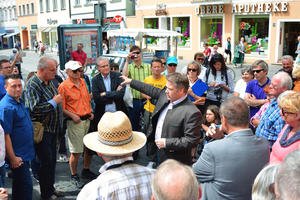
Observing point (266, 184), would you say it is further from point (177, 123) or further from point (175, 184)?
point (177, 123)

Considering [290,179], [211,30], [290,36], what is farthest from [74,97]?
[211,30]

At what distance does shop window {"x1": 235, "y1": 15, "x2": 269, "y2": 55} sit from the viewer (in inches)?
784

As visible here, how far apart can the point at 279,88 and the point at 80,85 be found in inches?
110

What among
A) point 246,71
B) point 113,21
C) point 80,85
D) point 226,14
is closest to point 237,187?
point 80,85

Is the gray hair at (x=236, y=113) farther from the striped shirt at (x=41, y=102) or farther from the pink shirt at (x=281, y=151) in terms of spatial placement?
the striped shirt at (x=41, y=102)

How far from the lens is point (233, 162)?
2338 mm

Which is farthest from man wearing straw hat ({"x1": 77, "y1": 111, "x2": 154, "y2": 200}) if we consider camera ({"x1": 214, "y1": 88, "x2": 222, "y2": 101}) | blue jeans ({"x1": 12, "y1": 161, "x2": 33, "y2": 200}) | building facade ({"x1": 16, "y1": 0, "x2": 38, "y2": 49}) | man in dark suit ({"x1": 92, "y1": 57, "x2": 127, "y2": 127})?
building facade ({"x1": 16, "y1": 0, "x2": 38, "y2": 49})

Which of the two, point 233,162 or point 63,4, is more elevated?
point 63,4

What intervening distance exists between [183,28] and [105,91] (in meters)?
21.3

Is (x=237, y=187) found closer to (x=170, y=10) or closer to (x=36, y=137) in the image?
(x=36, y=137)

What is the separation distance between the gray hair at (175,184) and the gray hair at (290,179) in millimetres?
447

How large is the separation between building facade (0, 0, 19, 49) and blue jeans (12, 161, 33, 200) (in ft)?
175

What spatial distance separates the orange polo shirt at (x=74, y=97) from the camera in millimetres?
4359

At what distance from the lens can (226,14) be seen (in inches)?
833
